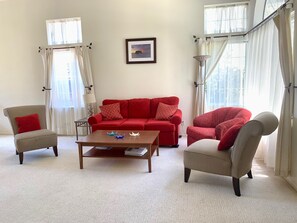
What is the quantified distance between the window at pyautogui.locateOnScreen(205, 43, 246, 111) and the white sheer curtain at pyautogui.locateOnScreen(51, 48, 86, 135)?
9.86 feet

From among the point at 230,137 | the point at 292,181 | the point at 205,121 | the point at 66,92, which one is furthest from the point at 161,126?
the point at 66,92

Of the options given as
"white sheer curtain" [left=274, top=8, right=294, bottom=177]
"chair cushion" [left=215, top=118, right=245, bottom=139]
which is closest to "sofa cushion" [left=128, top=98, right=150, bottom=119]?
"chair cushion" [left=215, top=118, right=245, bottom=139]

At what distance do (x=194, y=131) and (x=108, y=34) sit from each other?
9.88ft

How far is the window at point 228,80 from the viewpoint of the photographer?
184 inches

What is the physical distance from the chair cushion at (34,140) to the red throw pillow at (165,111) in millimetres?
2023

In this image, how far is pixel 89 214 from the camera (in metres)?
2.24

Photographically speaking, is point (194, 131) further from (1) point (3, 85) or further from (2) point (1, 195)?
(1) point (3, 85)

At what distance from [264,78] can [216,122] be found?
3.56 feet

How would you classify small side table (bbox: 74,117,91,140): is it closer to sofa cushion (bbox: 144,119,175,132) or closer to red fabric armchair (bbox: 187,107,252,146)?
sofa cushion (bbox: 144,119,175,132)

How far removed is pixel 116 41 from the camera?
511cm

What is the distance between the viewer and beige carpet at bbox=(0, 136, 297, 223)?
219 centimetres

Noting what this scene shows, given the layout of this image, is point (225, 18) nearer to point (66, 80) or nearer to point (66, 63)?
point (66, 63)

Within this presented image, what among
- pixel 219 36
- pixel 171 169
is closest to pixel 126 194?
pixel 171 169

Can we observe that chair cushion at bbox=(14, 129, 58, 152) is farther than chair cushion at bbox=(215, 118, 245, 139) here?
Yes
